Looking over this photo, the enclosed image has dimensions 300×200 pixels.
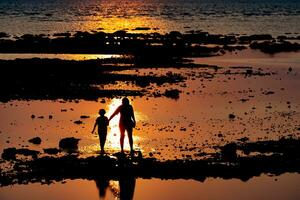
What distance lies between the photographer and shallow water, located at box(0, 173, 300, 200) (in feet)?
67.1

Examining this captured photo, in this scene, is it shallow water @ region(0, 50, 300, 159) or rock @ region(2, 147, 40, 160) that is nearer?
rock @ region(2, 147, 40, 160)

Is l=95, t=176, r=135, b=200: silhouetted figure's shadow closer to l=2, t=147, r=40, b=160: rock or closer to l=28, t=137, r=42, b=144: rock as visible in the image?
l=2, t=147, r=40, b=160: rock

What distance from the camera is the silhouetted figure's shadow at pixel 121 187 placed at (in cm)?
2027

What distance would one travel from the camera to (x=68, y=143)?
26.6m

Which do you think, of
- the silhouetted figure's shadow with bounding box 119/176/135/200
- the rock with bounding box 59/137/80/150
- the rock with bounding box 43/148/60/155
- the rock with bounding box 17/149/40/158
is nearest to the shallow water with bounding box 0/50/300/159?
the rock with bounding box 59/137/80/150

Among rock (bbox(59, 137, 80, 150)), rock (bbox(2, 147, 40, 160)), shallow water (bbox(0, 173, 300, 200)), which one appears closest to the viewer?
shallow water (bbox(0, 173, 300, 200))

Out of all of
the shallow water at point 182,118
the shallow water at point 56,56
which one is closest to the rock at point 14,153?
the shallow water at point 182,118

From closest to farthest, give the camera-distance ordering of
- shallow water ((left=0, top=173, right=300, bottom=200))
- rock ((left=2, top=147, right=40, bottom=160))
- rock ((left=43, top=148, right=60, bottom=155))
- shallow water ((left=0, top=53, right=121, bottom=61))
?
shallow water ((left=0, top=173, right=300, bottom=200)), rock ((left=2, top=147, right=40, bottom=160)), rock ((left=43, top=148, right=60, bottom=155)), shallow water ((left=0, top=53, right=121, bottom=61))

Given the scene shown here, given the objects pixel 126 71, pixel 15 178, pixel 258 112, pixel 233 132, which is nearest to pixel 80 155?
pixel 15 178

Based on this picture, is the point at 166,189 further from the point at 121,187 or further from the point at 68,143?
the point at 68,143

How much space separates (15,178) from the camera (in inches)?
876

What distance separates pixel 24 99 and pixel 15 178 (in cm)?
1875

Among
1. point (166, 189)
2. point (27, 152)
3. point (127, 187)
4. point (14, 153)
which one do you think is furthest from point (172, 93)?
point (127, 187)

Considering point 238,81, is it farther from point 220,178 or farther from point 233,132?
point 220,178
